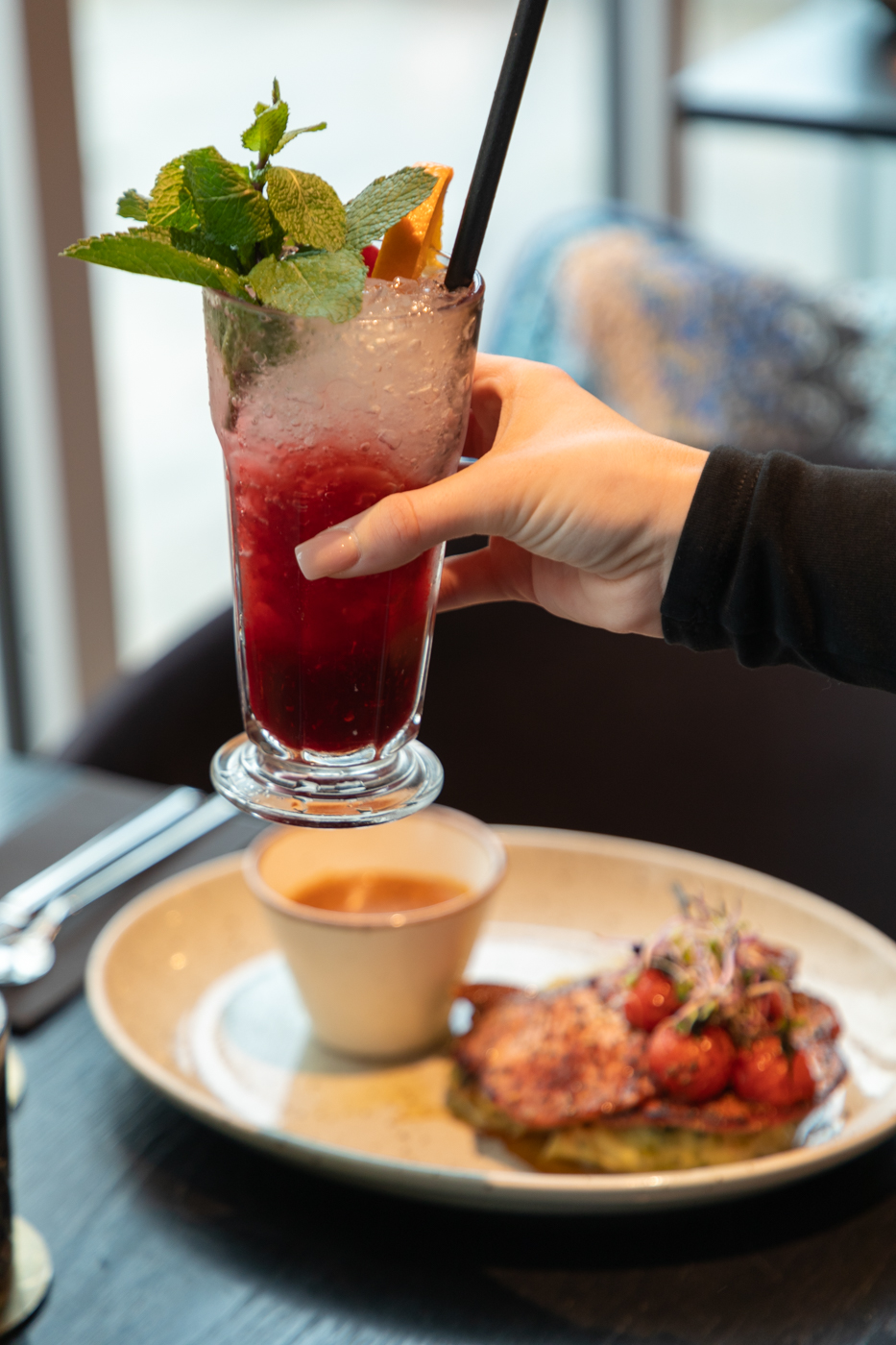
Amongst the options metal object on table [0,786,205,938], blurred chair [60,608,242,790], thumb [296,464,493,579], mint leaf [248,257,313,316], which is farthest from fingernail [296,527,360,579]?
blurred chair [60,608,242,790]

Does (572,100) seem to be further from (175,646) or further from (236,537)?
(236,537)

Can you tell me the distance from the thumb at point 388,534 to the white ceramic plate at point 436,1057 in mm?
418

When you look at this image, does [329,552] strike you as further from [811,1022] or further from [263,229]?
[811,1022]

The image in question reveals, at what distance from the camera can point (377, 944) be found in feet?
3.40

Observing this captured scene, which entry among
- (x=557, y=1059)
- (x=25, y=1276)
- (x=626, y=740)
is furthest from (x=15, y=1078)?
(x=626, y=740)

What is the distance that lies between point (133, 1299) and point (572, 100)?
12.3 feet

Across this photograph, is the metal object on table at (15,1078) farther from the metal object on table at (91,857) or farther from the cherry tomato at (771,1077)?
the cherry tomato at (771,1077)

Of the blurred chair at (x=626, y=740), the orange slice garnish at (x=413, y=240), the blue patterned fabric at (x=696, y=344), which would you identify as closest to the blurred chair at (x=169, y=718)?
the blurred chair at (x=626, y=740)

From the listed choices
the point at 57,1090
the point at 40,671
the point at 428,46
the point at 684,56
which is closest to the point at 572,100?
the point at 684,56

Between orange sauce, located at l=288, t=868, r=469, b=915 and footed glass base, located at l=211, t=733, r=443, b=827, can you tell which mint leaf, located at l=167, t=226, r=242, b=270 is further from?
orange sauce, located at l=288, t=868, r=469, b=915

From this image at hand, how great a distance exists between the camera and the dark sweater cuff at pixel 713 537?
765 millimetres

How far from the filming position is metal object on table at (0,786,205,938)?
4.10ft

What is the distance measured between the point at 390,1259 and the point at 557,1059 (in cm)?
17

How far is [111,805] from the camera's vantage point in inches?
56.5
